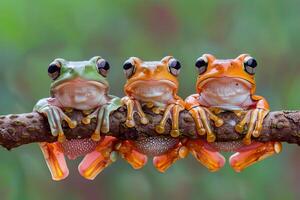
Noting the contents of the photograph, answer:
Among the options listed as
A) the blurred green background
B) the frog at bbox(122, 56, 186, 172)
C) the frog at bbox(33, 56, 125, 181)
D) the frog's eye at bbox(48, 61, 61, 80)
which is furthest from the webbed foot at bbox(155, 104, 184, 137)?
the blurred green background

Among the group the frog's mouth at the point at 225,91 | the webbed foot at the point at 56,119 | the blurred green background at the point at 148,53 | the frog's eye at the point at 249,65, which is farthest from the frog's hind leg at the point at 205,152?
the blurred green background at the point at 148,53

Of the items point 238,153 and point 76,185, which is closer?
point 238,153

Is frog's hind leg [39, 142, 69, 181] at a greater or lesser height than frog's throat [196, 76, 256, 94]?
lesser

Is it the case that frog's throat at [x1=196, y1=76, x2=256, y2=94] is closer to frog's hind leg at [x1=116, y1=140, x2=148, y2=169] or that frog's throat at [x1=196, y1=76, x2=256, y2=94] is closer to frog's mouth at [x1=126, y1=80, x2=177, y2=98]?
frog's mouth at [x1=126, y1=80, x2=177, y2=98]

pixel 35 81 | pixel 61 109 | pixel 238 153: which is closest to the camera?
pixel 61 109

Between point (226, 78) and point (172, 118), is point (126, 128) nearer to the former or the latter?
point (172, 118)

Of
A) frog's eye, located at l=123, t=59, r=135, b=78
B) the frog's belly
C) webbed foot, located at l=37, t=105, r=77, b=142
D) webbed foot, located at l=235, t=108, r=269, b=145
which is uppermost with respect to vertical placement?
frog's eye, located at l=123, t=59, r=135, b=78

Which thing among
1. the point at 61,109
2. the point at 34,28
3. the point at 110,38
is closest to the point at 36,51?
the point at 34,28

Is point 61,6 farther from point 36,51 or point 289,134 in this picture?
point 289,134
